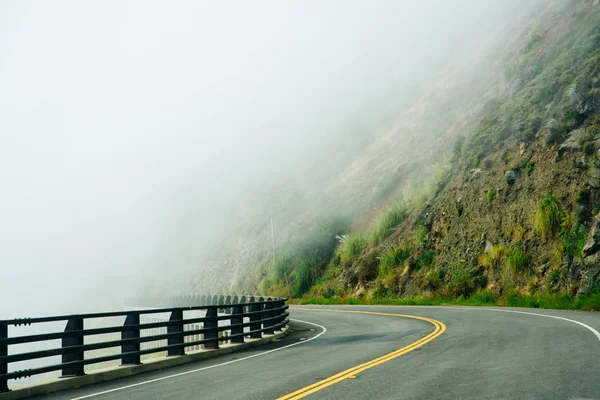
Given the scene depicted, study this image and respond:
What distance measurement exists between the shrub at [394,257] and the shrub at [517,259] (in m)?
9.52

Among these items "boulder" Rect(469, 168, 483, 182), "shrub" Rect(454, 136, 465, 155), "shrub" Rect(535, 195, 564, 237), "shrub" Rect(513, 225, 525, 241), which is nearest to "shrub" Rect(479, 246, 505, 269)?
"shrub" Rect(513, 225, 525, 241)

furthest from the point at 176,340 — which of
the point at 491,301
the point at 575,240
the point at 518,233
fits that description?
the point at 518,233

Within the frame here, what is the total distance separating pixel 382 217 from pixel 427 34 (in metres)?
45.3

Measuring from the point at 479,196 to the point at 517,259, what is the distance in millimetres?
7347

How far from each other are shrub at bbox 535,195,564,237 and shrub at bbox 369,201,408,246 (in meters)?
15.1

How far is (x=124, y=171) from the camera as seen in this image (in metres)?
108

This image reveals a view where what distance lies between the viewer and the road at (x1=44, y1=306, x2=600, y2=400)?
8711 millimetres

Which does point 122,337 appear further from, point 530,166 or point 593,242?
point 530,166

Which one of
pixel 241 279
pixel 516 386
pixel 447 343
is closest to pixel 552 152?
pixel 447 343

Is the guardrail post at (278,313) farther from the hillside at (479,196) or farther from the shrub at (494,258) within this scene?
the shrub at (494,258)

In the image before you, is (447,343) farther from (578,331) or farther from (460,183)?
(460,183)

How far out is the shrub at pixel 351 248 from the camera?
47125mm

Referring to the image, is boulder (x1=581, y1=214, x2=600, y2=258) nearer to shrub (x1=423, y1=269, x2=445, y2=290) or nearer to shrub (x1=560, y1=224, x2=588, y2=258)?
shrub (x1=560, y1=224, x2=588, y2=258)

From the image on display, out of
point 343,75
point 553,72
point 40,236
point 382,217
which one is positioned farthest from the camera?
point 40,236
